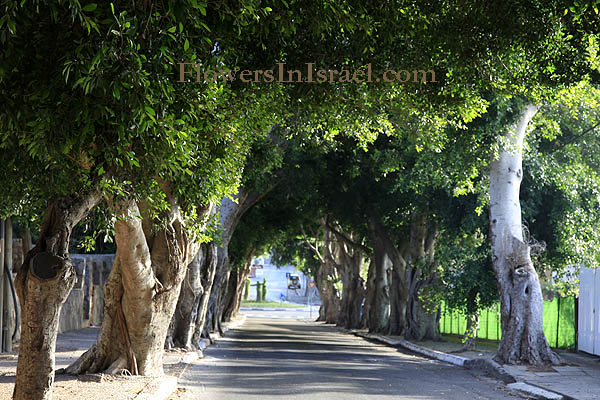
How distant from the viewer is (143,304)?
40.8 ft

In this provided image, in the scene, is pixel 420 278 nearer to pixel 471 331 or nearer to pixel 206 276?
pixel 471 331

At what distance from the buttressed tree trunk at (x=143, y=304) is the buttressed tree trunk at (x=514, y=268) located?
8261 mm

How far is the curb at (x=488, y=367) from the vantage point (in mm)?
12311

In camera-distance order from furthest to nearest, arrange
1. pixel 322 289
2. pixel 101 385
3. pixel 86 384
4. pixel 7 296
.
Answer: pixel 322 289 → pixel 7 296 → pixel 86 384 → pixel 101 385

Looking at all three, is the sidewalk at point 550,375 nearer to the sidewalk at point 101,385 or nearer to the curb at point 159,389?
the curb at point 159,389

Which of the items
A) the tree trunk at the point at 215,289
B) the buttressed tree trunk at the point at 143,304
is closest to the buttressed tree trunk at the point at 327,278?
the tree trunk at the point at 215,289

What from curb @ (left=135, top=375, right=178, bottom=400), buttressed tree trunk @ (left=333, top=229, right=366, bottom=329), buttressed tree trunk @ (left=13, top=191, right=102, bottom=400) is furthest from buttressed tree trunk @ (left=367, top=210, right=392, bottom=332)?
buttressed tree trunk @ (left=13, top=191, right=102, bottom=400)

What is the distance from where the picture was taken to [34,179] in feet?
28.9

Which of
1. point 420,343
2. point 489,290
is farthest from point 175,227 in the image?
point 420,343

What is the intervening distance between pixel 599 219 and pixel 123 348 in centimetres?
1489

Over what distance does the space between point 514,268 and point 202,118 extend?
12.0m

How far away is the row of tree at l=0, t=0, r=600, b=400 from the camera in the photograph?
633cm

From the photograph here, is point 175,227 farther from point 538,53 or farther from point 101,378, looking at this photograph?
point 538,53

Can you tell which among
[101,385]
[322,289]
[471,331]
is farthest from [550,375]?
[322,289]
